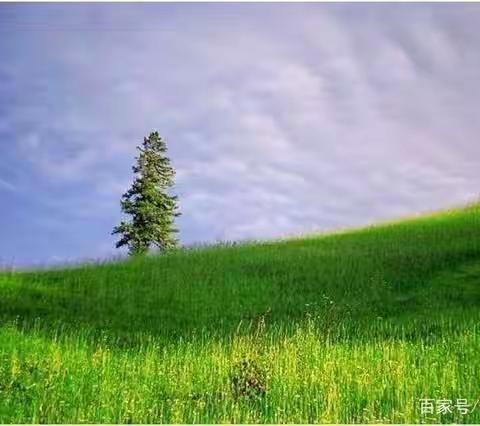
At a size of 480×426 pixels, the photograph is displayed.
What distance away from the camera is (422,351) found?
14680mm

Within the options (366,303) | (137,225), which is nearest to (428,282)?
(366,303)

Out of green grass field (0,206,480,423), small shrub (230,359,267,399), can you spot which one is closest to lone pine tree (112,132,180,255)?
green grass field (0,206,480,423)

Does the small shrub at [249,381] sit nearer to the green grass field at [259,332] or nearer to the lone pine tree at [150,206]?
the green grass field at [259,332]

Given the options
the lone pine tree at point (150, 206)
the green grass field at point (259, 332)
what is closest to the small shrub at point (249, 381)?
the green grass field at point (259, 332)

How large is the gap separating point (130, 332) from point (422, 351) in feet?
28.1

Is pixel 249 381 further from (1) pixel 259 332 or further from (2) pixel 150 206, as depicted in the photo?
(2) pixel 150 206

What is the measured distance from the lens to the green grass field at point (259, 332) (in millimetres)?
10414

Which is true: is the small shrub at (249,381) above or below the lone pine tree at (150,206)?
below

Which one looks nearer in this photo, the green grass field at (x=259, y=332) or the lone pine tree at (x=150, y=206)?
the green grass field at (x=259, y=332)

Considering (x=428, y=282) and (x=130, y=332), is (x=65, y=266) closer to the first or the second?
(x=130, y=332)

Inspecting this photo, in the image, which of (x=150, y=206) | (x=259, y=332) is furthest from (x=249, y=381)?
(x=150, y=206)

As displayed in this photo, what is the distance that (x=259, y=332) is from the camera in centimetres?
1777

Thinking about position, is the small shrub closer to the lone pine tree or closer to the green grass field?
the green grass field

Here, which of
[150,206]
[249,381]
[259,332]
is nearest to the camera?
[249,381]
